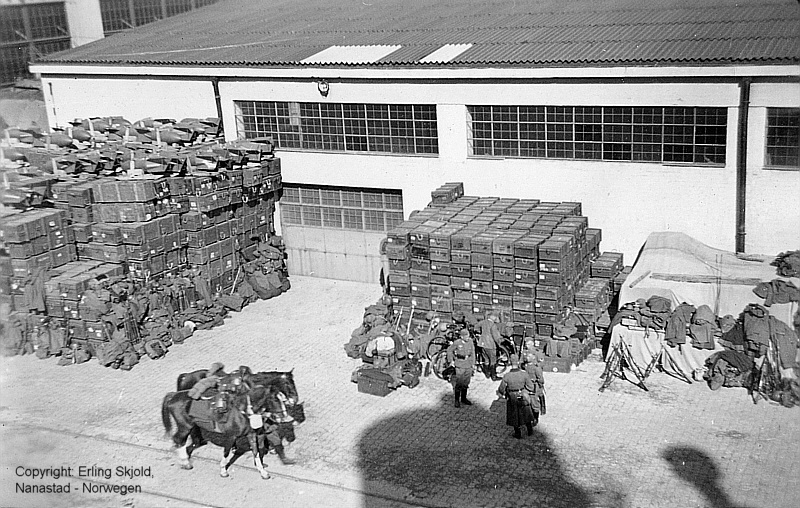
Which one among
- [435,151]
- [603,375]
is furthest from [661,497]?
[435,151]

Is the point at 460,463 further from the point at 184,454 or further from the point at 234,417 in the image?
the point at 184,454

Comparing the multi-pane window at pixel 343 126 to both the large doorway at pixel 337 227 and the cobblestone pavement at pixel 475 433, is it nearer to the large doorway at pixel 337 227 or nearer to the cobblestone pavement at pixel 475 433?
the large doorway at pixel 337 227

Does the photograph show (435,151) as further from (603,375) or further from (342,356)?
(603,375)

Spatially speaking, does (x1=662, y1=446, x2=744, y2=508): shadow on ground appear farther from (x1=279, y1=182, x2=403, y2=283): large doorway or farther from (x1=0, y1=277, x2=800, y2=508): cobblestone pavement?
(x1=279, y1=182, x2=403, y2=283): large doorway

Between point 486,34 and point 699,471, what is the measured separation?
1653cm

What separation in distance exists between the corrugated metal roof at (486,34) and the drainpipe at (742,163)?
2.53ft

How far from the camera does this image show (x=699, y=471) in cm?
1573

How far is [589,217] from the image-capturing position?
23.7 meters

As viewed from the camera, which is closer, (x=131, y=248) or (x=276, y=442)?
(x=276, y=442)

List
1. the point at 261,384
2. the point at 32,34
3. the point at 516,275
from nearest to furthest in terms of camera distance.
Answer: the point at 261,384 < the point at 516,275 < the point at 32,34

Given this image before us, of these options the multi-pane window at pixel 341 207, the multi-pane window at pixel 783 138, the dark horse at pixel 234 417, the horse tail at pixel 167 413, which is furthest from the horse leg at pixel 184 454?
the multi-pane window at pixel 783 138

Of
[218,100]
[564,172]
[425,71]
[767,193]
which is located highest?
[425,71]

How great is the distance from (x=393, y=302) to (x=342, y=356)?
186cm

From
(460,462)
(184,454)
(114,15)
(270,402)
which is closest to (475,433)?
(460,462)
